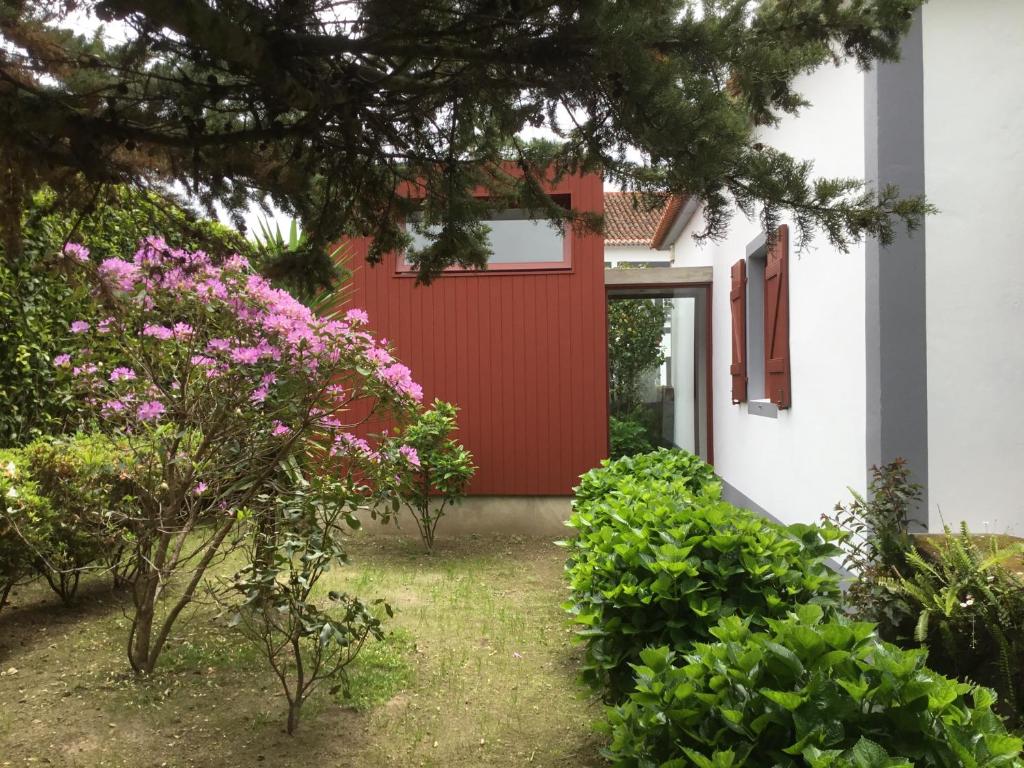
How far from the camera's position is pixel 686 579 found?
2.60 metres

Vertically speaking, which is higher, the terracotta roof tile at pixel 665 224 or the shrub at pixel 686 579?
the terracotta roof tile at pixel 665 224

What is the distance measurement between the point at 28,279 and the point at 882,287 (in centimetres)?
511

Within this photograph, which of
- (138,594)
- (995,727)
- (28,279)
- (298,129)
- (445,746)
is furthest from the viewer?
(28,279)

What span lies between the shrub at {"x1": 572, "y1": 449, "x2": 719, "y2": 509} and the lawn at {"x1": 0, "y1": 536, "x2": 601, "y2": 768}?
2.68 feet

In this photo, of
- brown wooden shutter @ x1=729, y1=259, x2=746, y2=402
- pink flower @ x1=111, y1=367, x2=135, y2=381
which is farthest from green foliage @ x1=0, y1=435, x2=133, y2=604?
brown wooden shutter @ x1=729, y1=259, x2=746, y2=402

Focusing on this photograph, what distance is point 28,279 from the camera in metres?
4.79

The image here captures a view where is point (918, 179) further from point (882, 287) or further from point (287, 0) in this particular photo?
point (287, 0)

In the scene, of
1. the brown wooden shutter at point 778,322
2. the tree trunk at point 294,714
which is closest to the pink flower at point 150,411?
the tree trunk at point 294,714

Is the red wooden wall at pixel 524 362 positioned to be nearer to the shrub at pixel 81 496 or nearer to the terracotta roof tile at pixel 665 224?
the terracotta roof tile at pixel 665 224

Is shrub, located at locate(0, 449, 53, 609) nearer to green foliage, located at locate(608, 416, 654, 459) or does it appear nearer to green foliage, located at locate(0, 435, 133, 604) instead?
green foliage, located at locate(0, 435, 133, 604)

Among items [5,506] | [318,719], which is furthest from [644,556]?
[5,506]

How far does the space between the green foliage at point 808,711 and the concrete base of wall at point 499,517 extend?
576 centimetres

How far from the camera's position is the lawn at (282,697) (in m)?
2.87

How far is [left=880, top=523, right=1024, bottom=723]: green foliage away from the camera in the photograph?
264cm
